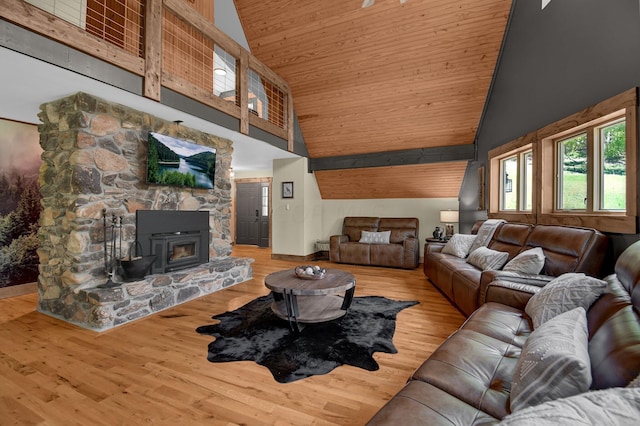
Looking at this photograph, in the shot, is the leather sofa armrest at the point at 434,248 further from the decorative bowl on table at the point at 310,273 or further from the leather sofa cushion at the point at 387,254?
the decorative bowl on table at the point at 310,273

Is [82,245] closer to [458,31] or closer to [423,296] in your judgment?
[423,296]

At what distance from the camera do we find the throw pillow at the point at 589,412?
629mm

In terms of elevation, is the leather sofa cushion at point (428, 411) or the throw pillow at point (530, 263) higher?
the throw pillow at point (530, 263)

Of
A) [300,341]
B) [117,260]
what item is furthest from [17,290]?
[300,341]

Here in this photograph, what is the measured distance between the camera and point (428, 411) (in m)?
1.03

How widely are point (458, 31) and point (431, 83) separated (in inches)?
Result: 29.2

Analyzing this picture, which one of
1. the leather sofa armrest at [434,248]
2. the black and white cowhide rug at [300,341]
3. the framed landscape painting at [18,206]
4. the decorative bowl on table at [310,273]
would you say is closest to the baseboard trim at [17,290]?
the framed landscape painting at [18,206]

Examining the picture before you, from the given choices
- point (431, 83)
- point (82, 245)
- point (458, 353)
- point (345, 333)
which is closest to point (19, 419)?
point (82, 245)

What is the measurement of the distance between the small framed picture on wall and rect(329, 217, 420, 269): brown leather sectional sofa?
133 cm

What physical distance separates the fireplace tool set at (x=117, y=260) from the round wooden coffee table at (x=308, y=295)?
140 centimetres

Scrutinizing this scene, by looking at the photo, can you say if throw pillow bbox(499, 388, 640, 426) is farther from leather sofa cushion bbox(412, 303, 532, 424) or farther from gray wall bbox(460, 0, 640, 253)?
gray wall bbox(460, 0, 640, 253)

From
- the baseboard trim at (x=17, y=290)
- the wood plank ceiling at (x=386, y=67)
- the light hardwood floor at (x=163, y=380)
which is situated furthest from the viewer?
the wood plank ceiling at (x=386, y=67)

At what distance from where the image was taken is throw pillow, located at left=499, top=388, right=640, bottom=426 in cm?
63

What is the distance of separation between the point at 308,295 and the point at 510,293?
1.64 m
